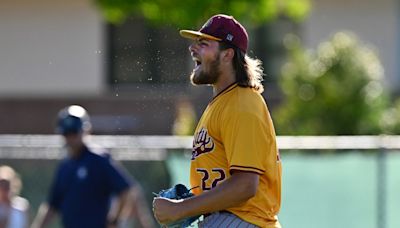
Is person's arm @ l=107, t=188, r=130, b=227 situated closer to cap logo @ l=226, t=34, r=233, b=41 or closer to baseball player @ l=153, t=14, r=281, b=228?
baseball player @ l=153, t=14, r=281, b=228

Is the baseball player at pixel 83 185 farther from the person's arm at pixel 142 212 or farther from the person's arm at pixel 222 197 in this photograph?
the person's arm at pixel 222 197

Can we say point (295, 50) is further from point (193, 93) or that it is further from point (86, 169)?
point (86, 169)

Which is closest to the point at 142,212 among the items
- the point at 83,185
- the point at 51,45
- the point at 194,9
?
the point at 83,185

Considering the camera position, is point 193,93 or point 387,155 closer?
point 387,155

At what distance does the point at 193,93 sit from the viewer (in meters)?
21.6

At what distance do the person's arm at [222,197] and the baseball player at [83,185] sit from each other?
434 cm

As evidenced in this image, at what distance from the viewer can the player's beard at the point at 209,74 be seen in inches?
222

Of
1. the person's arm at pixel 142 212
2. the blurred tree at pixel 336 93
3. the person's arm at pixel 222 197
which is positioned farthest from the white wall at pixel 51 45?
the person's arm at pixel 222 197

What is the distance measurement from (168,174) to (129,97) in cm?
1232

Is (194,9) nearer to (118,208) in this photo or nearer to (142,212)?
(142,212)

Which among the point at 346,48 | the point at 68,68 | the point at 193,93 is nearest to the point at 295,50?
the point at 346,48

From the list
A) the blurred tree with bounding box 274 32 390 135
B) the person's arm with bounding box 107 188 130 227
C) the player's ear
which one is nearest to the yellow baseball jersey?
the player's ear

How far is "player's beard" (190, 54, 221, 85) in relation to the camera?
5629 millimetres

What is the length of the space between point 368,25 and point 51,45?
21.7 ft
